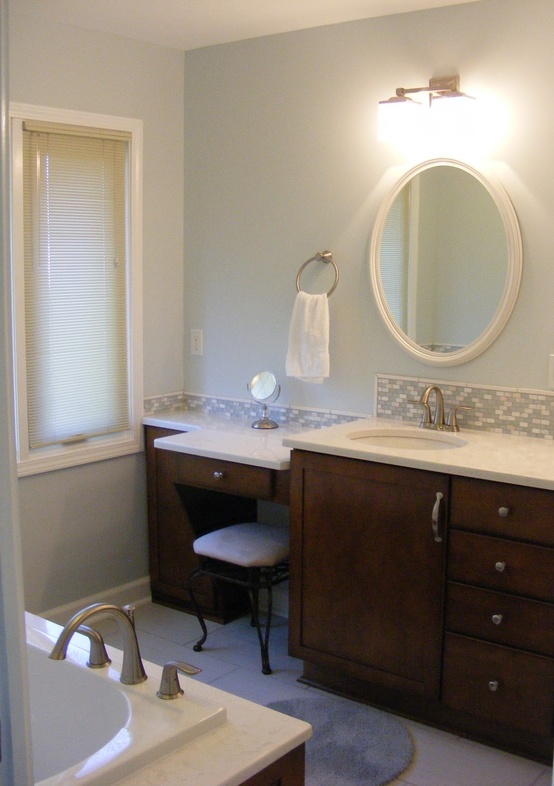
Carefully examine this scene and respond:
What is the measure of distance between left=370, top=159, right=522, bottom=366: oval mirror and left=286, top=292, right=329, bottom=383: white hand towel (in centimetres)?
24

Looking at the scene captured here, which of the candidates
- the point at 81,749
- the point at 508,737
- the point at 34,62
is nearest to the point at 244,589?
the point at 508,737

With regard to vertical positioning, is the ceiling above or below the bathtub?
above

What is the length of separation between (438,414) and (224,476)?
825 millimetres

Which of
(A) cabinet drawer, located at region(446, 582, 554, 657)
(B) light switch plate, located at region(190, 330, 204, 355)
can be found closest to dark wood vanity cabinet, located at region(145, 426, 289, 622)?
(B) light switch plate, located at region(190, 330, 204, 355)

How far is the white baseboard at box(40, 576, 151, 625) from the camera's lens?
346 cm

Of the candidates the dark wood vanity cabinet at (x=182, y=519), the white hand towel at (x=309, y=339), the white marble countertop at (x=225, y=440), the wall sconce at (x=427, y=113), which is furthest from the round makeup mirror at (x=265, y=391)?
the wall sconce at (x=427, y=113)

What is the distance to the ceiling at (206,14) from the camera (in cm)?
302

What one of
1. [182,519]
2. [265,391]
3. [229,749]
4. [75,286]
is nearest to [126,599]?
[182,519]

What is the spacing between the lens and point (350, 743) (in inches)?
104

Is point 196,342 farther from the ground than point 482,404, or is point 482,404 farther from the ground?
point 196,342

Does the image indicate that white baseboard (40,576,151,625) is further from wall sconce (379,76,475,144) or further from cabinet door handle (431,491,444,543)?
wall sconce (379,76,475,144)

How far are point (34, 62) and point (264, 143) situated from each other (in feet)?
3.09

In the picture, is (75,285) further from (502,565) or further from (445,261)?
(502,565)

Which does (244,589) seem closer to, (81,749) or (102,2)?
(81,749)
